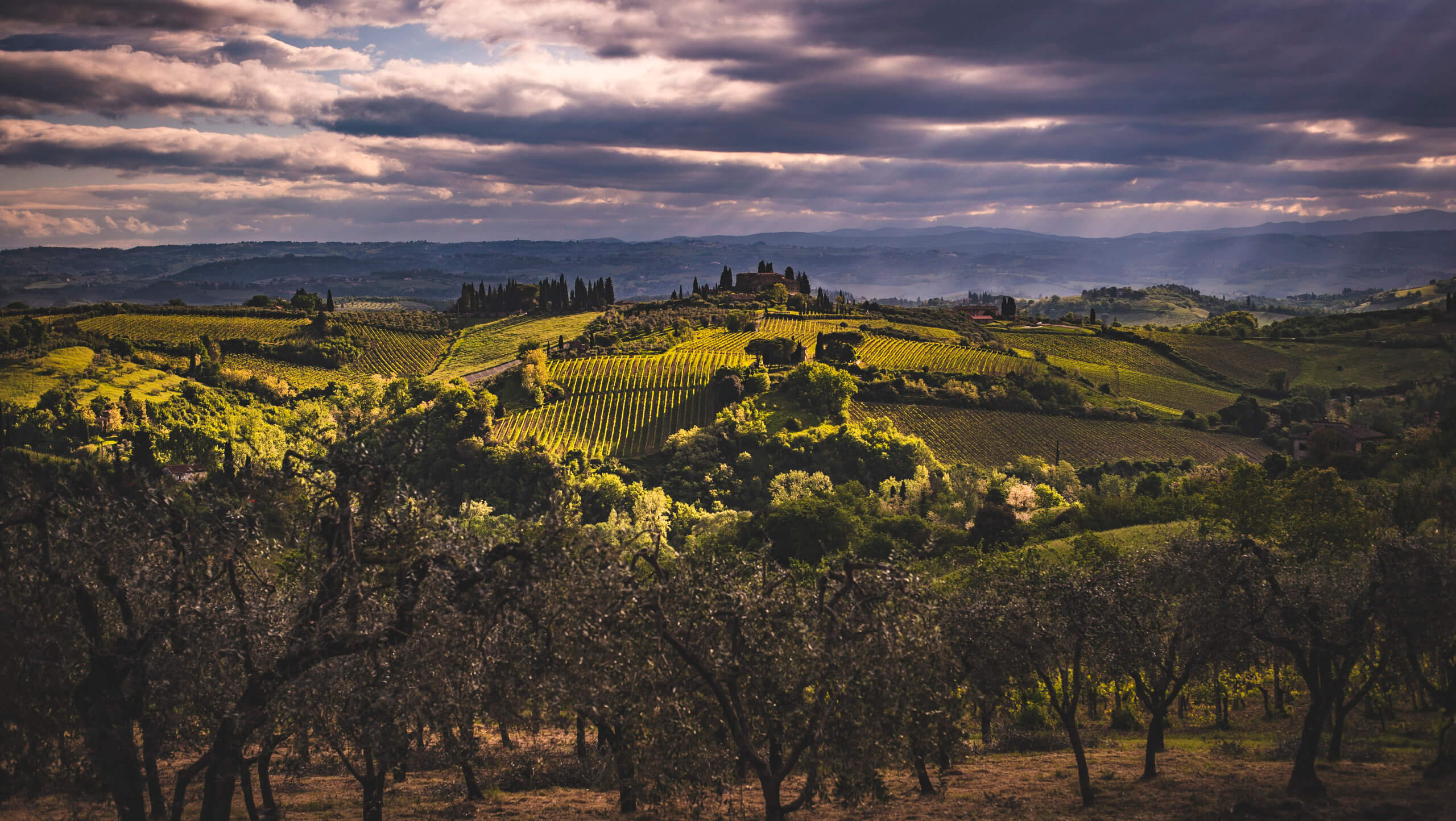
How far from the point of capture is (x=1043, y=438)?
5359 inches

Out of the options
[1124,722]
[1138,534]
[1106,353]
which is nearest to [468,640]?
[1124,722]

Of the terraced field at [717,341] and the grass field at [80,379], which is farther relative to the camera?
the terraced field at [717,341]

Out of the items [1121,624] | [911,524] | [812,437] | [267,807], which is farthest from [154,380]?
[1121,624]

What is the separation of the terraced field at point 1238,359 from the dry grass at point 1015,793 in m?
165

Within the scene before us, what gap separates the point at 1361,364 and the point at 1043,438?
88920 mm

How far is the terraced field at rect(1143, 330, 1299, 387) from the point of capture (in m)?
179

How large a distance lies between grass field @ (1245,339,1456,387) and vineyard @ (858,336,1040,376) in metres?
56.8

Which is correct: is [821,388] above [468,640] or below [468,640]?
below

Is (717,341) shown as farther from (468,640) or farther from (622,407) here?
(468,640)

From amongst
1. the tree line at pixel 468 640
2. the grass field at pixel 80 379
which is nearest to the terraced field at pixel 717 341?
the grass field at pixel 80 379

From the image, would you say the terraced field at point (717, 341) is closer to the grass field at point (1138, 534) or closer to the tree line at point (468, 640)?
the grass field at point (1138, 534)

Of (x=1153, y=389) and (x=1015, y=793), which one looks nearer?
(x=1015, y=793)

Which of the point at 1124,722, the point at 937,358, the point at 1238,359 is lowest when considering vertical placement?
the point at 1124,722

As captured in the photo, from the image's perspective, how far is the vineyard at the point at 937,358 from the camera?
531ft
